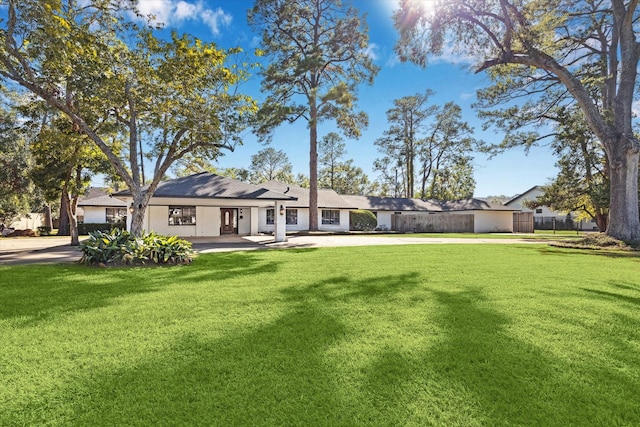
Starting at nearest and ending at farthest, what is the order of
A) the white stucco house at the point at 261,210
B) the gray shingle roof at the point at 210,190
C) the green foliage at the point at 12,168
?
the gray shingle roof at the point at 210,190 < the white stucco house at the point at 261,210 < the green foliage at the point at 12,168

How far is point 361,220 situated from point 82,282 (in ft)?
78.0

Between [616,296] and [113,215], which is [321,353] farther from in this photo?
[113,215]

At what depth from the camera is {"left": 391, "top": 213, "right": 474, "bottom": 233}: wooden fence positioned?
3097 centimetres

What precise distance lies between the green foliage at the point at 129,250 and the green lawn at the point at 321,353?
2.57 metres

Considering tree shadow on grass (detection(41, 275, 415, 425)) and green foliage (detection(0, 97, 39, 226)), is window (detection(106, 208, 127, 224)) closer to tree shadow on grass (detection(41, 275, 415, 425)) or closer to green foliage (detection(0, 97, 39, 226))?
green foliage (detection(0, 97, 39, 226))

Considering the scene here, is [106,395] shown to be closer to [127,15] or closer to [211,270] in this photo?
[211,270]

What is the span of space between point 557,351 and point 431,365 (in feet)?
4.65

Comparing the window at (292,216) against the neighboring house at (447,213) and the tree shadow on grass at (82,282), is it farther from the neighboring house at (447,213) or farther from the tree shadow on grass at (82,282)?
the tree shadow on grass at (82,282)

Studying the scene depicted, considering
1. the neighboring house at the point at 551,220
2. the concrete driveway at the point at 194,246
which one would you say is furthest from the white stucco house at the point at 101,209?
the neighboring house at the point at 551,220

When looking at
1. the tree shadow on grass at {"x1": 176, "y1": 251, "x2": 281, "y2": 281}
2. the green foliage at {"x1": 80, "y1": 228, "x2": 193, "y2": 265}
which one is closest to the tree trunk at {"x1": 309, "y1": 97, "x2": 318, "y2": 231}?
the tree shadow on grass at {"x1": 176, "y1": 251, "x2": 281, "y2": 281}

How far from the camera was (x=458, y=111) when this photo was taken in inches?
1500

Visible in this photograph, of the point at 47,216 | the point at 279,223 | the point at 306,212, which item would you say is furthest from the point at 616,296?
the point at 47,216

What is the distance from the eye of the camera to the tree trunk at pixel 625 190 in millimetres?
13812

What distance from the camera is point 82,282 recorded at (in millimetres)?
6773
